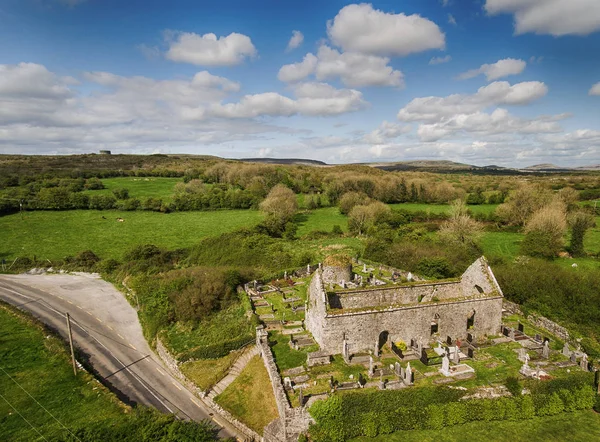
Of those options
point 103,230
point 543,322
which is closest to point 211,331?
point 543,322

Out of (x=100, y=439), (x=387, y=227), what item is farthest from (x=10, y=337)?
(x=387, y=227)

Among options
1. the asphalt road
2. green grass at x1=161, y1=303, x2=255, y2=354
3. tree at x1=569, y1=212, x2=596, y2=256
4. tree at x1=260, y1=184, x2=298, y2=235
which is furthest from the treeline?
tree at x1=260, y1=184, x2=298, y2=235

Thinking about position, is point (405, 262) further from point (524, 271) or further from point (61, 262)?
point (61, 262)

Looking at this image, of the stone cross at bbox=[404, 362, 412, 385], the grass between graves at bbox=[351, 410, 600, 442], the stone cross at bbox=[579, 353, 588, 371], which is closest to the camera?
the grass between graves at bbox=[351, 410, 600, 442]

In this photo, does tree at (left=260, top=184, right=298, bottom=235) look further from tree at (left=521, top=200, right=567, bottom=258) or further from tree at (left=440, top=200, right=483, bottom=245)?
tree at (left=521, top=200, right=567, bottom=258)

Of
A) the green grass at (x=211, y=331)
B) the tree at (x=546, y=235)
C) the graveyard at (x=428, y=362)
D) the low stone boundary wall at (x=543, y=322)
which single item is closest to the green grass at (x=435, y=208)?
the tree at (x=546, y=235)

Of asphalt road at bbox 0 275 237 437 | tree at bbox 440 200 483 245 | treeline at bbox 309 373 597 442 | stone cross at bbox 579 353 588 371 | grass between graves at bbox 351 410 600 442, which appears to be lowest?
asphalt road at bbox 0 275 237 437
